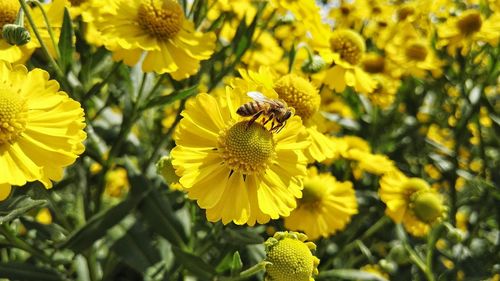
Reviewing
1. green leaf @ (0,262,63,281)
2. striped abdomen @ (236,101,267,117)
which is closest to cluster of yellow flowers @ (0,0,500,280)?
striped abdomen @ (236,101,267,117)

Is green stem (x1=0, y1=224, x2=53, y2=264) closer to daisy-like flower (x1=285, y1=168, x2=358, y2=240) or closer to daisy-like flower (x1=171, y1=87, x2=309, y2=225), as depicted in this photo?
daisy-like flower (x1=171, y1=87, x2=309, y2=225)

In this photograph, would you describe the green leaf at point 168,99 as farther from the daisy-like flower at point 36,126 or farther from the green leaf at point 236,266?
the green leaf at point 236,266

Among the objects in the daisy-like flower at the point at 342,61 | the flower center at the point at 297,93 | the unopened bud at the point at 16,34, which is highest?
the unopened bud at the point at 16,34

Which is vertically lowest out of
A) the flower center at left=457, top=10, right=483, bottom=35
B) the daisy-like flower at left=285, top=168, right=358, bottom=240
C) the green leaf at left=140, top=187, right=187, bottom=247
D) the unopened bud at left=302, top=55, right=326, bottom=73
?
the daisy-like flower at left=285, top=168, right=358, bottom=240

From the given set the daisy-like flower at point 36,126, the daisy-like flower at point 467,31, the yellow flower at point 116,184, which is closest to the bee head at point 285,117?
the daisy-like flower at point 36,126

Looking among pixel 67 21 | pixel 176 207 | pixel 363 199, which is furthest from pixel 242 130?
pixel 363 199

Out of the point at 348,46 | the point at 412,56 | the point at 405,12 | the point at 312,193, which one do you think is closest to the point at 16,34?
the point at 312,193

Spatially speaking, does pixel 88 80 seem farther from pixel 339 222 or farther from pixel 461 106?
pixel 461 106
